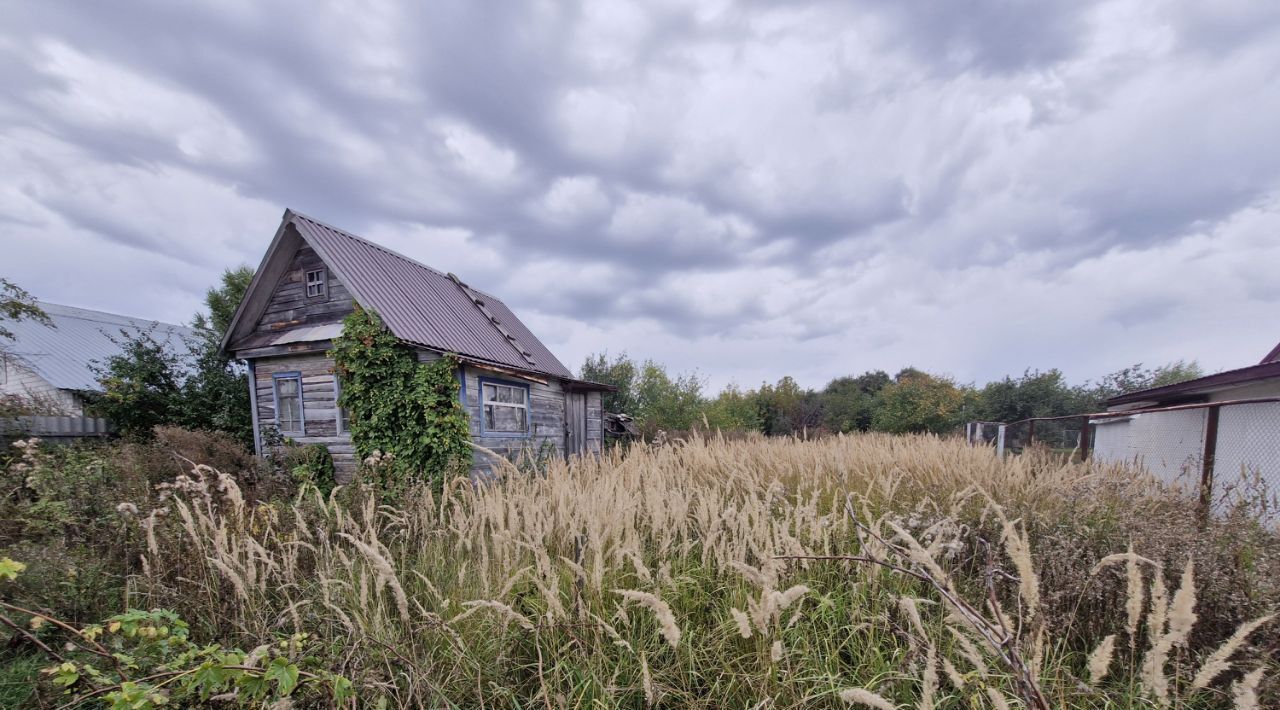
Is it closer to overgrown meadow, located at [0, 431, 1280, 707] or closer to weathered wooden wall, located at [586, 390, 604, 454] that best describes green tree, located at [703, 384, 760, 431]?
weathered wooden wall, located at [586, 390, 604, 454]

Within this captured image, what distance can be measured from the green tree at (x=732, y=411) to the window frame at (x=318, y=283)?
13969mm

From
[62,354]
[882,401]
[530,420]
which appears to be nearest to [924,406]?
[882,401]

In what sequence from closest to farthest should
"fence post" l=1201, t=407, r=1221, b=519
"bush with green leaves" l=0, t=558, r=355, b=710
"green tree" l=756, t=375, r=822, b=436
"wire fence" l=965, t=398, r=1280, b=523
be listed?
"bush with green leaves" l=0, t=558, r=355, b=710
"wire fence" l=965, t=398, r=1280, b=523
"fence post" l=1201, t=407, r=1221, b=519
"green tree" l=756, t=375, r=822, b=436

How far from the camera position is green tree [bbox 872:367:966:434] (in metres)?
23.1

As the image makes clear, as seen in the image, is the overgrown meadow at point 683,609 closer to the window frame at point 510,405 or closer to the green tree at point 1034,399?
the window frame at point 510,405

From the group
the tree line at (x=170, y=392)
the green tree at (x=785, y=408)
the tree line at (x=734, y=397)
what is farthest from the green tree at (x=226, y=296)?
the green tree at (x=785, y=408)

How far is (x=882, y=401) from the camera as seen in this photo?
2764 cm

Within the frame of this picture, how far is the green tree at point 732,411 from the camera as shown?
A: 20.3 m

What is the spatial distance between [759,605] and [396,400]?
27.9 ft

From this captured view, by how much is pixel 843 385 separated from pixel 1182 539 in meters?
34.4

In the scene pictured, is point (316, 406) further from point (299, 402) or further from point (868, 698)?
point (868, 698)

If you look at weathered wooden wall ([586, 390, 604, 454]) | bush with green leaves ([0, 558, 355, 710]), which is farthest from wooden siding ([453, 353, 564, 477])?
bush with green leaves ([0, 558, 355, 710])

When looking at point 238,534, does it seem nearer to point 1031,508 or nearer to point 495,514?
point 495,514

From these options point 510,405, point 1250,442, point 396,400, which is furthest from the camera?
point 510,405
